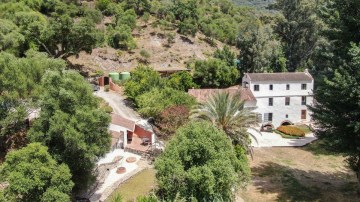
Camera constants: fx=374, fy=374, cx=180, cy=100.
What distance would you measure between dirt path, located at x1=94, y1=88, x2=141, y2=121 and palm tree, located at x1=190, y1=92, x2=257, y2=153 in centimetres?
1322

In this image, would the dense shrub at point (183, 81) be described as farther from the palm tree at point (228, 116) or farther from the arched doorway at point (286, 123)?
the palm tree at point (228, 116)

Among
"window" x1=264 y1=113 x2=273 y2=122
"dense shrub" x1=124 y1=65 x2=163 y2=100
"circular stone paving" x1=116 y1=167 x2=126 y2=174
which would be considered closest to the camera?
"circular stone paving" x1=116 y1=167 x2=126 y2=174

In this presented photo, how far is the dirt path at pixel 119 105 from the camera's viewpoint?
45.7 metres

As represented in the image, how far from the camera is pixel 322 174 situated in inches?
1534

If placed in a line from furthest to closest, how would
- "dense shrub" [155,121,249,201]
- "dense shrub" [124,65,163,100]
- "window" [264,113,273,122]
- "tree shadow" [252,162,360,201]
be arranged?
"window" [264,113,273,122]
"dense shrub" [124,65,163,100]
"tree shadow" [252,162,360,201]
"dense shrub" [155,121,249,201]

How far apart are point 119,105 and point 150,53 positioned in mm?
30162

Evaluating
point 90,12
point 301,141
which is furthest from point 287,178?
point 90,12

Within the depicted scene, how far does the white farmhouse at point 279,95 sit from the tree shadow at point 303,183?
14.2 metres

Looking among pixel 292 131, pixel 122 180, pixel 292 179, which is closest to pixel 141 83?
pixel 122 180

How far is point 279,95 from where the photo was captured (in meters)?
53.6

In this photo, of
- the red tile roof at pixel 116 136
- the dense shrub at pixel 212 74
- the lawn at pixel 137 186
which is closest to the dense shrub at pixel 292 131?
the dense shrub at pixel 212 74

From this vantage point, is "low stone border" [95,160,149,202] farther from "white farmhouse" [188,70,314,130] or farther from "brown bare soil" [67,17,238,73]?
"brown bare soil" [67,17,238,73]

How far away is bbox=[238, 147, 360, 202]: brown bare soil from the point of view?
107 ft

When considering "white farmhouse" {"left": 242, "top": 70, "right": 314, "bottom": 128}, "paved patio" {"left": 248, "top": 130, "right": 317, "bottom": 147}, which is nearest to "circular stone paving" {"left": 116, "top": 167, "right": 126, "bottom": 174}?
"paved patio" {"left": 248, "top": 130, "right": 317, "bottom": 147}
